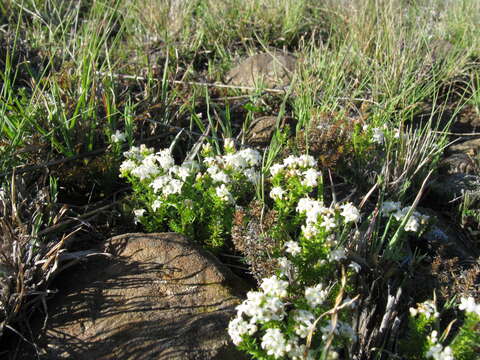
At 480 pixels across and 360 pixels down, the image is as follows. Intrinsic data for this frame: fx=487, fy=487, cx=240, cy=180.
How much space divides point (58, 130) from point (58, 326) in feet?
4.23

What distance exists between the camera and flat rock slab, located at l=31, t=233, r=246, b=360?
1.93m

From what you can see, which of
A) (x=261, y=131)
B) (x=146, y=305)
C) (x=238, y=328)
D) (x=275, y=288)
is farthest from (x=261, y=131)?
(x=238, y=328)

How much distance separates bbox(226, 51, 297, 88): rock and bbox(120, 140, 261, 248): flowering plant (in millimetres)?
1905

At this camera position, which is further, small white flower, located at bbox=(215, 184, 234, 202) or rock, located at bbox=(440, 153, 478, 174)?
rock, located at bbox=(440, 153, 478, 174)

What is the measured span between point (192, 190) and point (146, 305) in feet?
1.92

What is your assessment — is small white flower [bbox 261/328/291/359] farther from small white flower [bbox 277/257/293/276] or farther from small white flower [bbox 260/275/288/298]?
small white flower [bbox 277/257/293/276]

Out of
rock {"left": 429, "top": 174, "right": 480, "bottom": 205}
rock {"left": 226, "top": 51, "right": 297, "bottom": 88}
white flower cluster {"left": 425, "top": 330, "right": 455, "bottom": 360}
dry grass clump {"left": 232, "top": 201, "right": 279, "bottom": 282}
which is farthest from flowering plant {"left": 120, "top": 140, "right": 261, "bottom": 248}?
rock {"left": 226, "top": 51, "right": 297, "bottom": 88}

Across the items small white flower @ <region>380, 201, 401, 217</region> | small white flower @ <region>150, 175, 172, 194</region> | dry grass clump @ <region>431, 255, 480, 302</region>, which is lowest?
dry grass clump @ <region>431, 255, 480, 302</region>

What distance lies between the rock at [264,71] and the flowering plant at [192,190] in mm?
1905

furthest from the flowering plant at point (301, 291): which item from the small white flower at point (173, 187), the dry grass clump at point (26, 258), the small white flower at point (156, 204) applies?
the dry grass clump at point (26, 258)

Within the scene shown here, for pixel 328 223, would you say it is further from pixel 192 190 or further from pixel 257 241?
pixel 192 190

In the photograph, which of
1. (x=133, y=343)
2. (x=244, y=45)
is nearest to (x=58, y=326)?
(x=133, y=343)

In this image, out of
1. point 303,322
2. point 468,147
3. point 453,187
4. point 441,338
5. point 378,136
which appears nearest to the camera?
point 303,322

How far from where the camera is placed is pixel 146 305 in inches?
81.7
